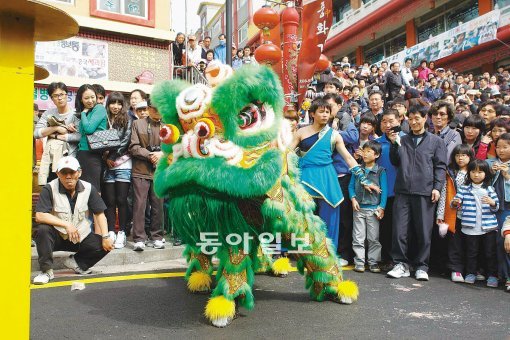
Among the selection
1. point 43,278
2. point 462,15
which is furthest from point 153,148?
point 462,15

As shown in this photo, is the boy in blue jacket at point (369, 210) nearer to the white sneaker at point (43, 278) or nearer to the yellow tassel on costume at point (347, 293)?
the yellow tassel on costume at point (347, 293)

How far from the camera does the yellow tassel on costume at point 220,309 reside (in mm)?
2956

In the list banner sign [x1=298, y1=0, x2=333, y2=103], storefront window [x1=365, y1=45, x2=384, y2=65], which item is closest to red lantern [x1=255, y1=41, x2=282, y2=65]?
banner sign [x1=298, y1=0, x2=333, y2=103]

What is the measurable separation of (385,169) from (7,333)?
3955mm

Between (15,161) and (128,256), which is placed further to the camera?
(128,256)

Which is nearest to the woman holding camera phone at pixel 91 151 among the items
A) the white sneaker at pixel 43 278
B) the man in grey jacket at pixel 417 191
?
the white sneaker at pixel 43 278

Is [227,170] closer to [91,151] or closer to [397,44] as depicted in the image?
[91,151]

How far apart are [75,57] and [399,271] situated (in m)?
7.09

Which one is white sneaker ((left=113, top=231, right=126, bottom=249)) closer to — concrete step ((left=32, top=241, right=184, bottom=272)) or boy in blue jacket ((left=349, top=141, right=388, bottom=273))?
concrete step ((left=32, top=241, right=184, bottom=272))

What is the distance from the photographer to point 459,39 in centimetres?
1919

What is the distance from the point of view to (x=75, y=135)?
505 cm

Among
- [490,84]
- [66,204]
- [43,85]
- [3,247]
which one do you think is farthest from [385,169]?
[490,84]

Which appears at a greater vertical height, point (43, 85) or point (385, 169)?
point (43, 85)

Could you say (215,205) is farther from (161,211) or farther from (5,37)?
(161,211)
